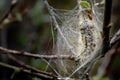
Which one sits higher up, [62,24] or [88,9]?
[88,9]

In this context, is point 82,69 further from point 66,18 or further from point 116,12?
point 116,12

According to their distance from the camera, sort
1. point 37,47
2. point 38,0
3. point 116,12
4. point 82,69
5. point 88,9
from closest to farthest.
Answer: point 88,9
point 82,69
point 37,47
point 38,0
point 116,12

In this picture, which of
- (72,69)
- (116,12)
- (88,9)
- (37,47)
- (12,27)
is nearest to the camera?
(88,9)

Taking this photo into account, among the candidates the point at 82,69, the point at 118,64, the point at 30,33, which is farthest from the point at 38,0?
the point at 82,69

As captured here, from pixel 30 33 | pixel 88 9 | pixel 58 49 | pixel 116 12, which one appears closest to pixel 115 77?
pixel 116 12

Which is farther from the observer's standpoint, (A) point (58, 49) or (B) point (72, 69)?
(A) point (58, 49)

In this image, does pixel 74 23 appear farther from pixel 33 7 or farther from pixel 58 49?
pixel 33 7

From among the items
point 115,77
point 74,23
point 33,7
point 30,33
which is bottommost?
point 115,77

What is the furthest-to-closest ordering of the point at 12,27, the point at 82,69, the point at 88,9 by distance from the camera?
the point at 12,27, the point at 82,69, the point at 88,9

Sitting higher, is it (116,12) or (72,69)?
(72,69)
